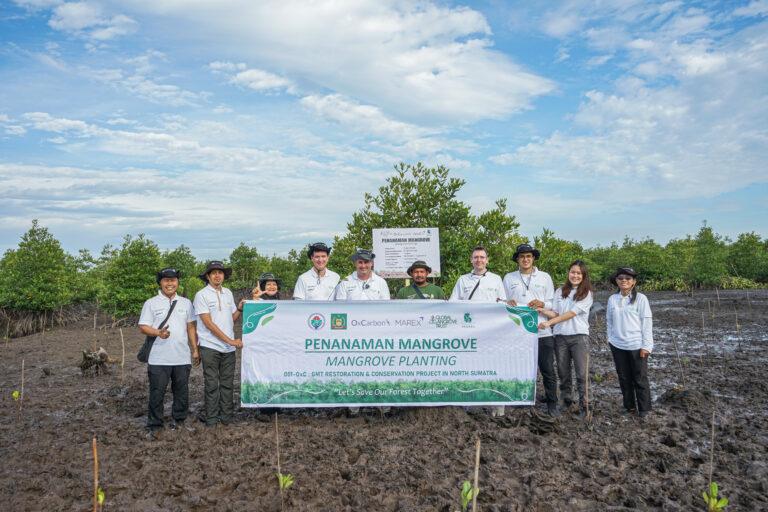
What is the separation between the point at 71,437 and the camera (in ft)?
20.7

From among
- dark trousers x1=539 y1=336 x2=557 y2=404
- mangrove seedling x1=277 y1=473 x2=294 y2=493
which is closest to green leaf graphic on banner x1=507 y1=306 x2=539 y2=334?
dark trousers x1=539 y1=336 x2=557 y2=404

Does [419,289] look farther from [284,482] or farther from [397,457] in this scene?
[284,482]

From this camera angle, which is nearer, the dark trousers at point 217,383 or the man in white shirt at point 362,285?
the dark trousers at point 217,383

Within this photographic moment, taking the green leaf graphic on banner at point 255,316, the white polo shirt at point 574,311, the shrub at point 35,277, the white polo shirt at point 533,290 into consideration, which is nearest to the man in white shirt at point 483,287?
the white polo shirt at point 533,290

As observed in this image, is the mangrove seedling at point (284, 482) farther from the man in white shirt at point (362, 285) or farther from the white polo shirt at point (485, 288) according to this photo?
the white polo shirt at point (485, 288)

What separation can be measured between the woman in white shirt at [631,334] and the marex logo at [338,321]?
308cm

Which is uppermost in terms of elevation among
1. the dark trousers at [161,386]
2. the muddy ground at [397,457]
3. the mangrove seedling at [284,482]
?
the dark trousers at [161,386]

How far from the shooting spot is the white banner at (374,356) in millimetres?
6066

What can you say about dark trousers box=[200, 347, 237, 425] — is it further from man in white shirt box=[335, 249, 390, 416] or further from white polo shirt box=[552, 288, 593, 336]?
white polo shirt box=[552, 288, 593, 336]

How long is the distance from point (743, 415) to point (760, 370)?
3.21 metres

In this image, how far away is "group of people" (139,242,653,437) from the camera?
6.04 meters

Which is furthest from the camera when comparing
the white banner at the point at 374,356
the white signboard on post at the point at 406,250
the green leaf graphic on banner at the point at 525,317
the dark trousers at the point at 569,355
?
the white signboard on post at the point at 406,250

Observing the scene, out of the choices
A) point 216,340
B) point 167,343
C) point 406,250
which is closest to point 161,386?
point 167,343

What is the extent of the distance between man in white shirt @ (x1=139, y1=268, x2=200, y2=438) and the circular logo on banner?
1.35m
